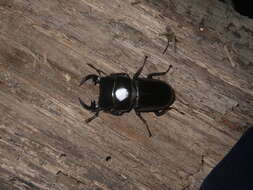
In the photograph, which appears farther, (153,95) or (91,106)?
(153,95)

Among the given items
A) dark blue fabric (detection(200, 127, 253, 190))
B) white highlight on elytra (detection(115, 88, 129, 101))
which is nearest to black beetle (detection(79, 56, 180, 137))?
white highlight on elytra (detection(115, 88, 129, 101))

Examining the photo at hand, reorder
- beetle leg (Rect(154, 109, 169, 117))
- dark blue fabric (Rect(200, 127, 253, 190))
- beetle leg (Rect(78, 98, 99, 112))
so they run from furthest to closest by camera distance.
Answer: beetle leg (Rect(154, 109, 169, 117))
beetle leg (Rect(78, 98, 99, 112))
dark blue fabric (Rect(200, 127, 253, 190))

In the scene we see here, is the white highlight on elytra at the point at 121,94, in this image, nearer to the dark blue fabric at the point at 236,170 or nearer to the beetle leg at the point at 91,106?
the beetle leg at the point at 91,106

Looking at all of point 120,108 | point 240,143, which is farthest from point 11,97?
point 240,143

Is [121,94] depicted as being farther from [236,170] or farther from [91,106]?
[236,170]

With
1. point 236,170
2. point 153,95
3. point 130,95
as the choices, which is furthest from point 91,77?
point 236,170

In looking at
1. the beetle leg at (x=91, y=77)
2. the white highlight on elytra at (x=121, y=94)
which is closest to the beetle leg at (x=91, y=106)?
the beetle leg at (x=91, y=77)

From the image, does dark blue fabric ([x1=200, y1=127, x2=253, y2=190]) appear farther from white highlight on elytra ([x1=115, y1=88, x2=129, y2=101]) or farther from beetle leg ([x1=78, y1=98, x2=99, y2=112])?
beetle leg ([x1=78, y1=98, x2=99, y2=112])
